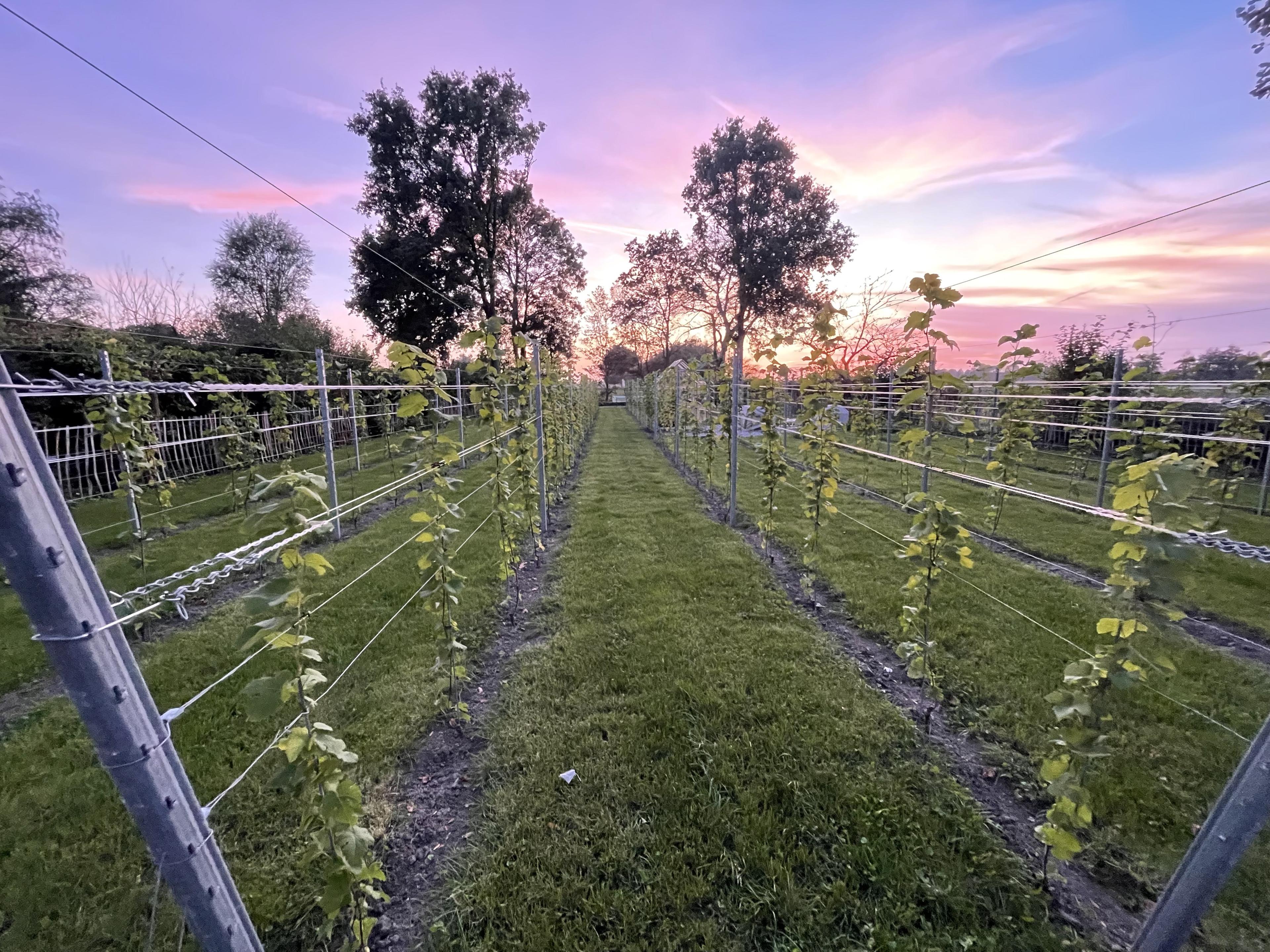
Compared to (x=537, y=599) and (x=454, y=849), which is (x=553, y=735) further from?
(x=537, y=599)

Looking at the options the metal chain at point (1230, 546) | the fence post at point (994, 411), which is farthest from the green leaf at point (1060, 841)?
the fence post at point (994, 411)

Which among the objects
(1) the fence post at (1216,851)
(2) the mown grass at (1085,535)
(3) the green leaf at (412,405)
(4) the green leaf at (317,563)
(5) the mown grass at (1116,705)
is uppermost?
(3) the green leaf at (412,405)

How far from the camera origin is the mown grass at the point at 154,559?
125 inches

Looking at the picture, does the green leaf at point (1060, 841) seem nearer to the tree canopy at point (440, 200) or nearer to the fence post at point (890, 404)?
the fence post at point (890, 404)

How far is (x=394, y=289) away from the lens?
17.4 meters

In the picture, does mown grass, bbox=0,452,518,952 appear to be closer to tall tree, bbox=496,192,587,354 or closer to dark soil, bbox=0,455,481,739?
dark soil, bbox=0,455,481,739

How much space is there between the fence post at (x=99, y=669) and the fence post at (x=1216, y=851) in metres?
2.37

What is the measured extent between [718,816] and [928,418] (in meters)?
2.33

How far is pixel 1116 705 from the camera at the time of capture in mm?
2740

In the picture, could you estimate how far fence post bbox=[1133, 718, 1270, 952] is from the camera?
122 cm

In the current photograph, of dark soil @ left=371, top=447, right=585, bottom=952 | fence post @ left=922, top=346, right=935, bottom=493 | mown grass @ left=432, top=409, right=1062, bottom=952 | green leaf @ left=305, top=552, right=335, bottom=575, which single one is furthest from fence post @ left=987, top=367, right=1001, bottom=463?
green leaf @ left=305, top=552, right=335, bottom=575

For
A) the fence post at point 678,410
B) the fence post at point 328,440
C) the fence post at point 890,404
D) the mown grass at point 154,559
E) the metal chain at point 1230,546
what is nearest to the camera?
the metal chain at point 1230,546

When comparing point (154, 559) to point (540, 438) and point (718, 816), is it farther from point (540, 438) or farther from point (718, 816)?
point (718, 816)

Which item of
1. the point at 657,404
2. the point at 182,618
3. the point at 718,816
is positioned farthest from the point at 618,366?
the point at 718,816
